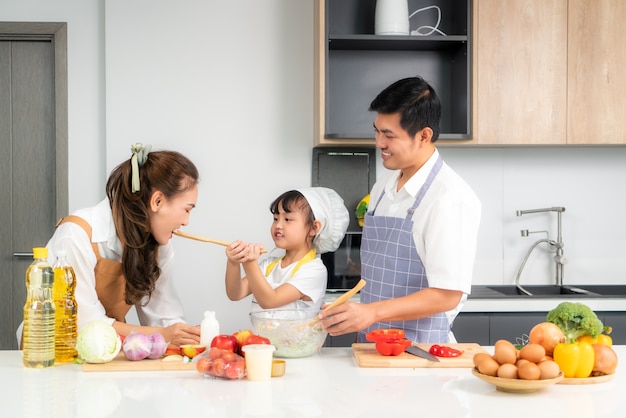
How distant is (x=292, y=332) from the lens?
208cm

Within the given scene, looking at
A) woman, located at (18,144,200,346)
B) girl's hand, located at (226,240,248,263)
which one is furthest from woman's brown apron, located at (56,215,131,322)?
girl's hand, located at (226,240,248,263)

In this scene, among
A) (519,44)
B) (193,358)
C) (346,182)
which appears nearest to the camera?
(193,358)

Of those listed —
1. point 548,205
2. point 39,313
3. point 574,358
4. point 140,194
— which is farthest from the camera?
point 548,205

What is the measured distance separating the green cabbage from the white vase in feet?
7.26

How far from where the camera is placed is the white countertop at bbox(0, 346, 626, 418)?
1629 millimetres

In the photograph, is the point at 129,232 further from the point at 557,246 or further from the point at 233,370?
the point at 557,246

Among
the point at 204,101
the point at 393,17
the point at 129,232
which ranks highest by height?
the point at 393,17

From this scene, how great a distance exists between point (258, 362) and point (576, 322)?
83 cm

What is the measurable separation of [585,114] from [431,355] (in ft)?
6.74

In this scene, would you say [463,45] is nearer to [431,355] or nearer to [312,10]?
[312,10]

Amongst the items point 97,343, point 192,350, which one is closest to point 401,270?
point 192,350

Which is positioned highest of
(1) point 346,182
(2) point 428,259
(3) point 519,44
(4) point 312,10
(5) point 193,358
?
(4) point 312,10

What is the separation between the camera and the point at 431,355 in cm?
207

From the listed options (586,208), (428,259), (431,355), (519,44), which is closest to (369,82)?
(519,44)
